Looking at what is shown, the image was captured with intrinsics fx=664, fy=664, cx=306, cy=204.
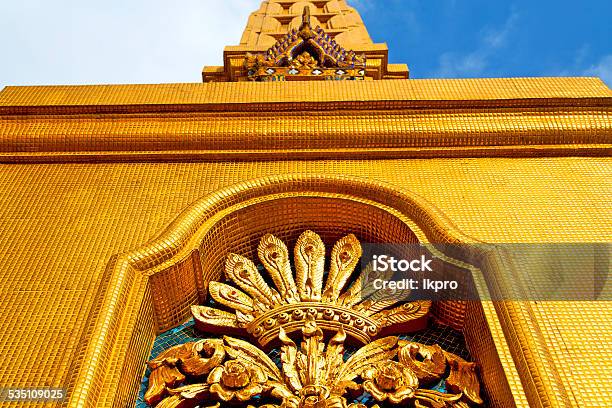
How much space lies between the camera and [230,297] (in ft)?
13.8

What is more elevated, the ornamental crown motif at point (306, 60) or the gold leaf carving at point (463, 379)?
the ornamental crown motif at point (306, 60)

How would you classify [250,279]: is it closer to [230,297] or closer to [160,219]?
[230,297]

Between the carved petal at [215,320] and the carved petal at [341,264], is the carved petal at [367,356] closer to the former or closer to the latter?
the carved petal at [341,264]

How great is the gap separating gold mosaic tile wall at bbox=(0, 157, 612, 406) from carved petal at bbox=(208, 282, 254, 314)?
542 mm

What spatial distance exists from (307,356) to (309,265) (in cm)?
91

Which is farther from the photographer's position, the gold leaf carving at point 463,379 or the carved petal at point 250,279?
the carved petal at point 250,279

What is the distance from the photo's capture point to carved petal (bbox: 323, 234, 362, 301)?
4.21 meters

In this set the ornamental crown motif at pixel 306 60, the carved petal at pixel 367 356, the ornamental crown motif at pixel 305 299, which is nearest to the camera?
the carved petal at pixel 367 356

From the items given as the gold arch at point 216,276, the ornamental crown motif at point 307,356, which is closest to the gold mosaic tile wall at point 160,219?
the gold arch at point 216,276

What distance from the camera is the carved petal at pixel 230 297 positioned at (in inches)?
162

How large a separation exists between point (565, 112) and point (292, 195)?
7.58 ft

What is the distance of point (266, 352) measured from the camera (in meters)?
3.84

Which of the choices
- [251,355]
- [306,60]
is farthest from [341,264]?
[306,60]

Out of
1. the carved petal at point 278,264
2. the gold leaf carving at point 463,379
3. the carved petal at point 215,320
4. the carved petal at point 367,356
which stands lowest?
the gold leaf carving at point 463,379
